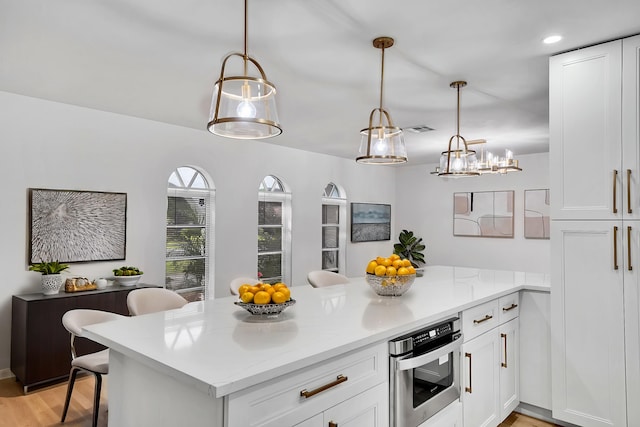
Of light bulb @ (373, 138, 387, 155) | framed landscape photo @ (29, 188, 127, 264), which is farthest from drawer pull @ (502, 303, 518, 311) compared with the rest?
framed landscape photo @ (29, 188, 127, 264)

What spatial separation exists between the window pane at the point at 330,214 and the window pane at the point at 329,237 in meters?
0.12

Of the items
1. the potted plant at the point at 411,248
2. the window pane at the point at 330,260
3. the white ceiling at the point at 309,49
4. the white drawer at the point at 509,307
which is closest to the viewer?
the white ceiling at the point at 309,49

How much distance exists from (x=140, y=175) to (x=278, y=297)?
318cm

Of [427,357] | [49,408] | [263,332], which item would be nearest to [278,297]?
[263,332]

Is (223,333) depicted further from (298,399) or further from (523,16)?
(523,16)

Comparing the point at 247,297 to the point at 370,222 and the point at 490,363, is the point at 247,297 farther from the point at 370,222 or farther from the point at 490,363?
the point at 370,222

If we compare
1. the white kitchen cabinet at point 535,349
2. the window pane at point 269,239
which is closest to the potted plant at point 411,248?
the window pane at point 269,239

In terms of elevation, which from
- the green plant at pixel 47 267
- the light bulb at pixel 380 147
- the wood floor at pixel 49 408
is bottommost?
the wood floor at pixel 49 408

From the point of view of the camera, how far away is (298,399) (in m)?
1.40

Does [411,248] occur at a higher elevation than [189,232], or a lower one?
lower

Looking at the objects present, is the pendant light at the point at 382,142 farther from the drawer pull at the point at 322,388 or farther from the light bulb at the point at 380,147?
the drawer pull at the point at 322,388

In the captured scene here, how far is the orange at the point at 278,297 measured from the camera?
194 cm

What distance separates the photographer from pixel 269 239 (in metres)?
6.10

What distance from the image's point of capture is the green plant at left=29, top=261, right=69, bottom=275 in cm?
361
